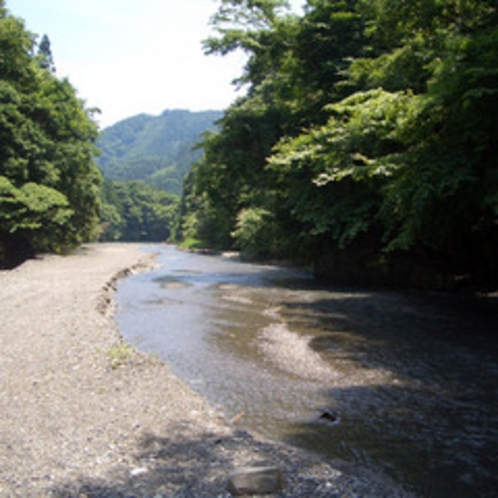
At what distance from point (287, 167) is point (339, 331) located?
867cm

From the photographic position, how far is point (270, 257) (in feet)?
140

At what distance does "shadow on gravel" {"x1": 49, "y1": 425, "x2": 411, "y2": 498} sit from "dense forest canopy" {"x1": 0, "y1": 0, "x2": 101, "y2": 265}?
2710cm

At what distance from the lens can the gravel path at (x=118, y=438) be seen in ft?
15.1

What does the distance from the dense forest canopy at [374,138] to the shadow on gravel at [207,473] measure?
6.56m

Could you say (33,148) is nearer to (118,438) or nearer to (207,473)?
(118,438)

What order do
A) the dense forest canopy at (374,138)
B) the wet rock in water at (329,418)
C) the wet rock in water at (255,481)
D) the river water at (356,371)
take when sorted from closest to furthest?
the wet rock in water at (255,481) → the river water at (356,371) → the wet rock in water at (329,418) → the dense forest canopy at (374,138)

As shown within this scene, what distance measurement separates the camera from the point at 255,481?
4508 millimetres

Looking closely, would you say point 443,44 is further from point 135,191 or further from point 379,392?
point 135,191

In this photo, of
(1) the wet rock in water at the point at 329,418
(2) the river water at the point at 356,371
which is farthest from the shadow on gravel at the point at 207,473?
(1) the wet rock in water at the point at 329,418

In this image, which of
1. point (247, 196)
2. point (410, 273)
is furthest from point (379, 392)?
A: point (247, 196)

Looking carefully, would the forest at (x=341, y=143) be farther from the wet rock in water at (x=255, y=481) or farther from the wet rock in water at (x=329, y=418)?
the wet rock in water at (x=255, y=481)

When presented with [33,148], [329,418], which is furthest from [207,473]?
[33,148]

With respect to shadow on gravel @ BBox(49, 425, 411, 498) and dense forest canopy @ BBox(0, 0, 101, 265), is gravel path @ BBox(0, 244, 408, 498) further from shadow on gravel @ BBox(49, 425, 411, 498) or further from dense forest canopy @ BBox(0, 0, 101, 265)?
dense forest canopy @ BBox(0, 0, 101, 265)

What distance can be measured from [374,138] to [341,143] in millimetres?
1071
